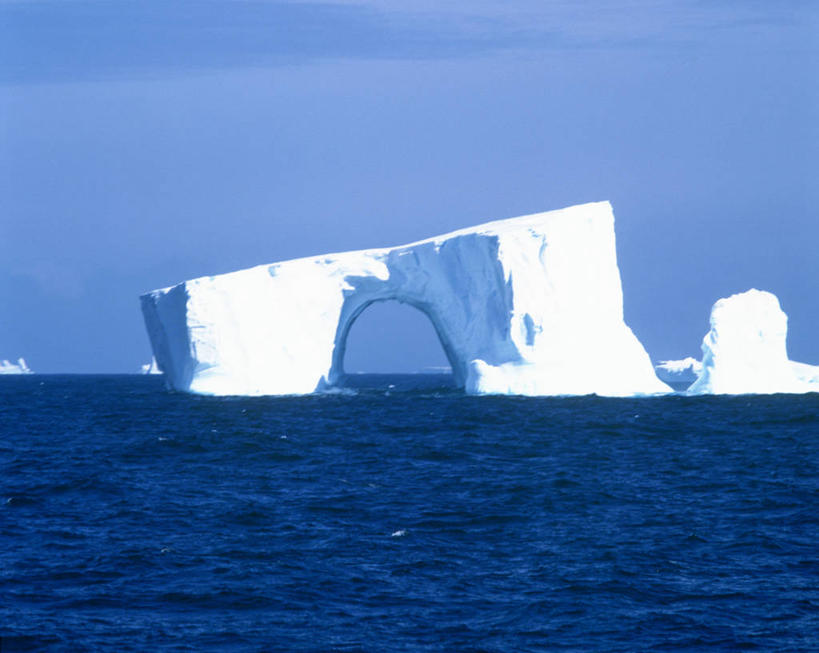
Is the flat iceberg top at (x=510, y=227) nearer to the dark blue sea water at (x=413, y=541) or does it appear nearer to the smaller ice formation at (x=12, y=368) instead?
the dark blue sea water at (x=413, y=541)

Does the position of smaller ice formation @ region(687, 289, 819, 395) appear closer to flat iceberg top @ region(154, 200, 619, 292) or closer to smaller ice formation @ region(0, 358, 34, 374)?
Answer: flat iceberg top @ region(154, 200, 619, 292)

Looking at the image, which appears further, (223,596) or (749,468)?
(749,468)

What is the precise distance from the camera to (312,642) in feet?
31.5

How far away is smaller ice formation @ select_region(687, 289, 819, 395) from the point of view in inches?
1276

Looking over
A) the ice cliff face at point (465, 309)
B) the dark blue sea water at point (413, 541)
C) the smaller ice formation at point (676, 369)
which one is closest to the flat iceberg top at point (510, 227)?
the ice cliff face at point (465, 309)

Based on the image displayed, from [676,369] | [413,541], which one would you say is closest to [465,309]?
[413,541]

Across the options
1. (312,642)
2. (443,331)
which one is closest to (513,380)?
(443,331)

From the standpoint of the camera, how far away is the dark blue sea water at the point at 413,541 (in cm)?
995

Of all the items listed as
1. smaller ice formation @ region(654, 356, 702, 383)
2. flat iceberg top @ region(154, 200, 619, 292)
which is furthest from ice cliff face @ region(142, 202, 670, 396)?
smaller ice formation @ region(654, 356, 702, 383)

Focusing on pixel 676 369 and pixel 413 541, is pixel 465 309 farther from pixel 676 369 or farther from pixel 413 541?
pixel 676 369

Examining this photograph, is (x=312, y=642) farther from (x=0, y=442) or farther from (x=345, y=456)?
(x=0, y=442)

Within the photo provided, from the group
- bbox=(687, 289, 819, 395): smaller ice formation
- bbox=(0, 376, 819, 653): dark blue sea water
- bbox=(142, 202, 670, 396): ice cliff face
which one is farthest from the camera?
bbox=(687, 289, 819, 395): smaller ice formation

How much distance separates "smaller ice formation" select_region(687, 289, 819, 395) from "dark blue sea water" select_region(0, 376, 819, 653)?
7971mm

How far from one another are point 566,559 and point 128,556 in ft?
14.6
